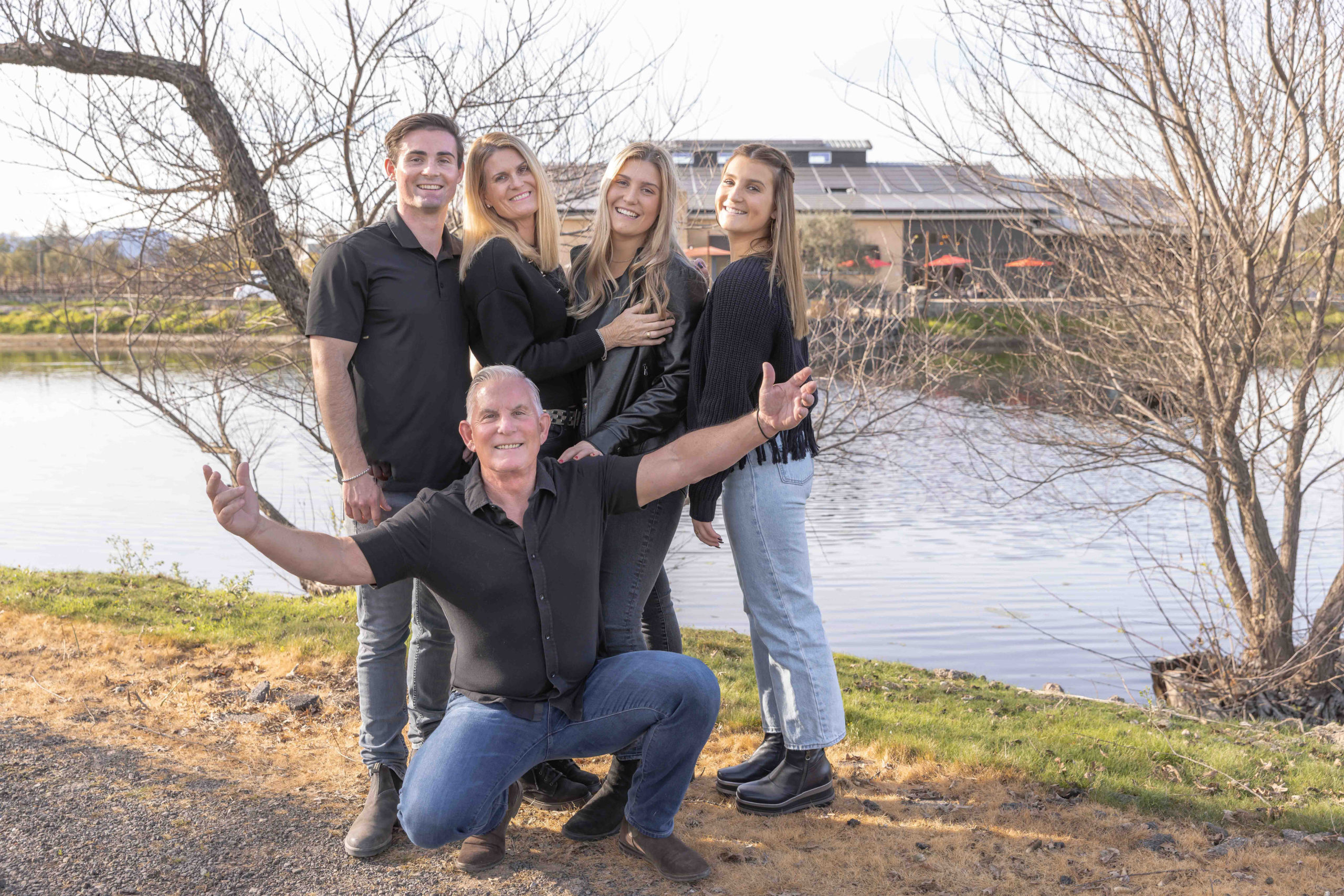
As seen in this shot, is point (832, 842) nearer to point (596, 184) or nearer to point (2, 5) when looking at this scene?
point (596, 184)

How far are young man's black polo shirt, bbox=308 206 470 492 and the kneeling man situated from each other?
14.1 inches

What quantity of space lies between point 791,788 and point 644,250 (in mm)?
1959

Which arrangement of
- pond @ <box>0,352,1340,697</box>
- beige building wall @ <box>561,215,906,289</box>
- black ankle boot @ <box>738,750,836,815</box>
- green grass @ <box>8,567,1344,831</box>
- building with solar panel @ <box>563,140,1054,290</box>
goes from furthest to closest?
pond @ <box>0,352,1340,697</box> < building with solar panel @ <box>563,140,1054,290</box> < beige building wall @ <box>561,215,906,289</box> < green grass @ <box>8,567,1344,831</box> < black ankle boot @ <box>738,750,836,815</box>

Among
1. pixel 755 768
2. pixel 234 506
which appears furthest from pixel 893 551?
pixel 234 506

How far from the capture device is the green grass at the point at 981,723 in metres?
4.16

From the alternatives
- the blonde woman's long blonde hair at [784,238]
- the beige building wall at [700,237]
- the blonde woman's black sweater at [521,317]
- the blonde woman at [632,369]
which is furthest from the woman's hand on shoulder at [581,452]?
the beige building wall at [700,237]

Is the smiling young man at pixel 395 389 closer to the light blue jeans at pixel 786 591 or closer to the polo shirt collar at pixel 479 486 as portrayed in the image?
the polo shirt collar at pixel 479 486

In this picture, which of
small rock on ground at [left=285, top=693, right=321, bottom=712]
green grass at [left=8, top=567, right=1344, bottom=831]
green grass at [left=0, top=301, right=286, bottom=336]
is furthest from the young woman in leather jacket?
green grass at [left=0, top=301, right=286, bottom=336]

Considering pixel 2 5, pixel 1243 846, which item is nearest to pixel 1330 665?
pixel 1243 846

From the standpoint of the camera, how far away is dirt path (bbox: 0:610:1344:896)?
10.8 feet

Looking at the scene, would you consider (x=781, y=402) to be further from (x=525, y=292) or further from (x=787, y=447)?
(x=525, y=292)

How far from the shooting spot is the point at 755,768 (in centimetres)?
397

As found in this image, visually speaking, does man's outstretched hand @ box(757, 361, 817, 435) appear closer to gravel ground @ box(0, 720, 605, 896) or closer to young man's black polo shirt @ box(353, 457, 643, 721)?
young man's black polo shirt @ box(353, 457, 643, 721)

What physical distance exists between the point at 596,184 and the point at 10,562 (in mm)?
8309
